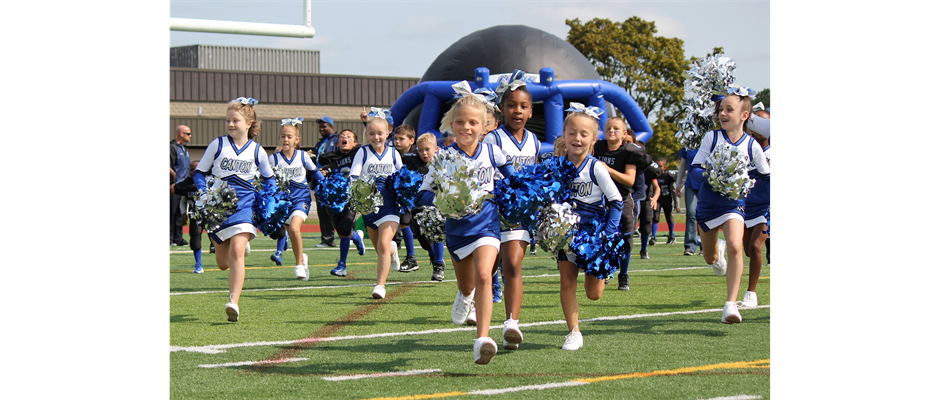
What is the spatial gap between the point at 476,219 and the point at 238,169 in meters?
2.57

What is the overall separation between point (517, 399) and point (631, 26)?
3778 cm

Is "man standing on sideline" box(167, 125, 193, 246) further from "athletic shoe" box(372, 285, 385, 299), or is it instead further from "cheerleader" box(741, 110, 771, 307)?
"cheerleader" box(741, 110, 771, 307)

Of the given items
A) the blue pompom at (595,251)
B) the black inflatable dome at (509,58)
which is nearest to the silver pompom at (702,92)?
the blue pompom at (595,251)

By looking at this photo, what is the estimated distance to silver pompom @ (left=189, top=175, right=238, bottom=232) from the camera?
653cm

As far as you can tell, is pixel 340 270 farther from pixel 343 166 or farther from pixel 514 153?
pixel 514 153

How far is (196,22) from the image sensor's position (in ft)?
47.6

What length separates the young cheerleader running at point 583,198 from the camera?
537 cm

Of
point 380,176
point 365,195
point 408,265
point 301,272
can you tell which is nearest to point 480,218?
point 365,195

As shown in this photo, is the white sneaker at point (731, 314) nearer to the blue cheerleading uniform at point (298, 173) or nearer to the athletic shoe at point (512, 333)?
the athletic shoe at point (512, 333)

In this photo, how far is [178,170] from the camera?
14109 mm

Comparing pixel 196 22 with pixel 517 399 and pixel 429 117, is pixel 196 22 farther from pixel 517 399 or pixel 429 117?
pixel 517 399

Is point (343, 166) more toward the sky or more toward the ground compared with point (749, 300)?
more toward the sky

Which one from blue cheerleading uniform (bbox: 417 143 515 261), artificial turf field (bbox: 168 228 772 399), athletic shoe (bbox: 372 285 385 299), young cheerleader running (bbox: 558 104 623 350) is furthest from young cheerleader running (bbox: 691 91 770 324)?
athletic shoe (bbox: 372 285 385 299)
